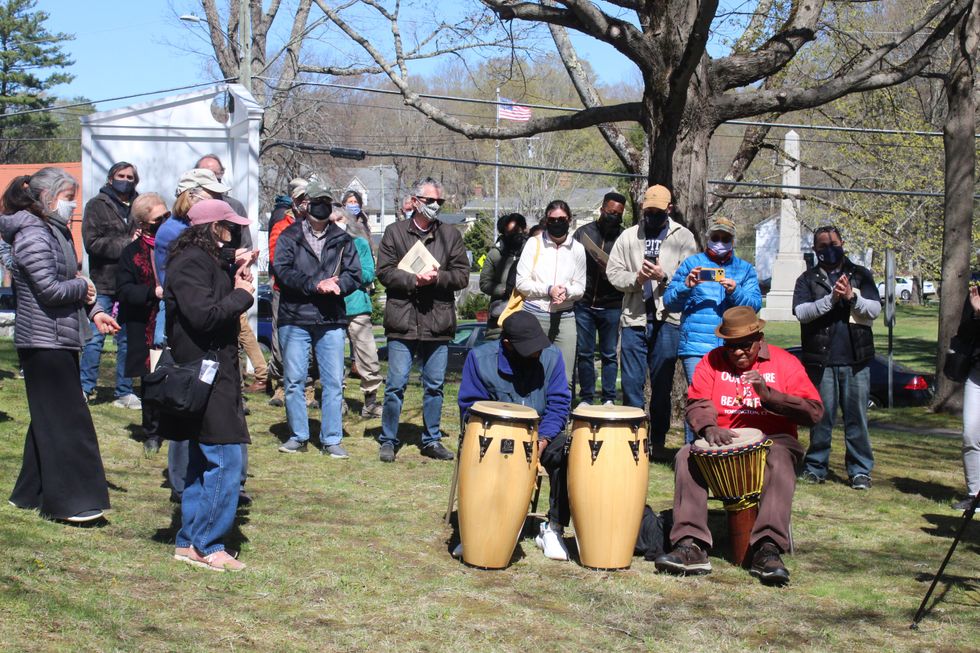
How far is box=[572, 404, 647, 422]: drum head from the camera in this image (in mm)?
6355

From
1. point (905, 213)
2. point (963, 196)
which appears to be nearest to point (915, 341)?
point (905, 213)

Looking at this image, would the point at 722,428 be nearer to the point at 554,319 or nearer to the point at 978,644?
the point at 978,644

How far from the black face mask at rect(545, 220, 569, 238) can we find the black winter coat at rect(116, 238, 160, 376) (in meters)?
3.23

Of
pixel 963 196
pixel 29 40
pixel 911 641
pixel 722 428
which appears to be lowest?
pixel 911 641

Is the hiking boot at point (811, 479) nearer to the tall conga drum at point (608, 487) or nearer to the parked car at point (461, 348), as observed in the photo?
the tall conga drum at point (608, 487)

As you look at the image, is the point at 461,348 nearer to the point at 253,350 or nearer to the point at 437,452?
the point at 253,350

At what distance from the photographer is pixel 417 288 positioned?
9.08 meters

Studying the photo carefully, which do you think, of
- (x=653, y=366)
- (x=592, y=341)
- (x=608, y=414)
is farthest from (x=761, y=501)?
(x=592, y=341)

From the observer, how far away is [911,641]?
5305mm

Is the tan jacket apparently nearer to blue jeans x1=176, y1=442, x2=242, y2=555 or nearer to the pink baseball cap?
the pink baseball cap

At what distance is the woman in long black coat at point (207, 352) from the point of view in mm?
5699

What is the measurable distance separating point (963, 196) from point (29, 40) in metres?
51.1

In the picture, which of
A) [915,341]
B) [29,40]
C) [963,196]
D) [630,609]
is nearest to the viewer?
[630,609]

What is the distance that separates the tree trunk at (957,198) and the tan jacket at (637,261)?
20.4 ft
